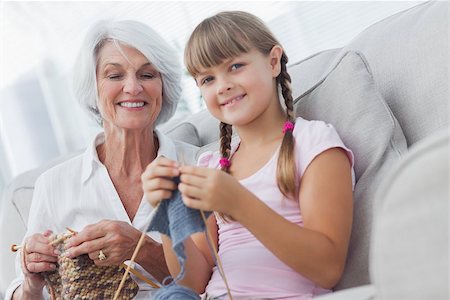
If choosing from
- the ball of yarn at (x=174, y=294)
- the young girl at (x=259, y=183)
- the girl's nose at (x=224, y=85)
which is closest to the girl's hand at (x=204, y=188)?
the young girl at (x=259, y=183)

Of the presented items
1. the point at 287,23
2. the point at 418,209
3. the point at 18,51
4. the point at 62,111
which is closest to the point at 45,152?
the point at 62,111

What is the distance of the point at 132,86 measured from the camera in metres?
1.63

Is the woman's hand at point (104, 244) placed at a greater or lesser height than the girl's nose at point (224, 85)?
lesser

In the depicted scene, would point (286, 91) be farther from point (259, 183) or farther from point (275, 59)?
point (259, 183)

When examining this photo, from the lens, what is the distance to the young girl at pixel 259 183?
1071 millimetres

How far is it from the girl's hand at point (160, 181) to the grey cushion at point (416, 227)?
0.46 metres

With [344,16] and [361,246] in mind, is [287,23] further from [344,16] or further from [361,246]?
[361,246]

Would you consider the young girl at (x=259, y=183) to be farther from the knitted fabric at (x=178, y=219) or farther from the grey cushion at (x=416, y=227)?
the grey cushion at (x=416, y=227)

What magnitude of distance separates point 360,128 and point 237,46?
28 cm

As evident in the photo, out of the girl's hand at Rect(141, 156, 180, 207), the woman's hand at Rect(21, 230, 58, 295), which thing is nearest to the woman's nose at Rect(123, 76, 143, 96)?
the woman's hand at Rect(21, 230, 58, 295)

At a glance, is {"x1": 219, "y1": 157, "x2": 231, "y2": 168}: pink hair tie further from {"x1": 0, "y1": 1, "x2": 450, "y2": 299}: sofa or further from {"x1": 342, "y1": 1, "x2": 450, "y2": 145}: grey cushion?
{"x1": 342, "y1": 1, "x2": 450, "y2": 145}: grey cushion

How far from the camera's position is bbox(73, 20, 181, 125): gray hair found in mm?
1665

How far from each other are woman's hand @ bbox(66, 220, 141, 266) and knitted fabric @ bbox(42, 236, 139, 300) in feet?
0.06

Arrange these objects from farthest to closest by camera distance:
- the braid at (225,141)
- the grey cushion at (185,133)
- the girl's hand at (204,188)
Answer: the grey cushion at (185,133)
the braid at (225,141)
the girl's hand at (204,188)
